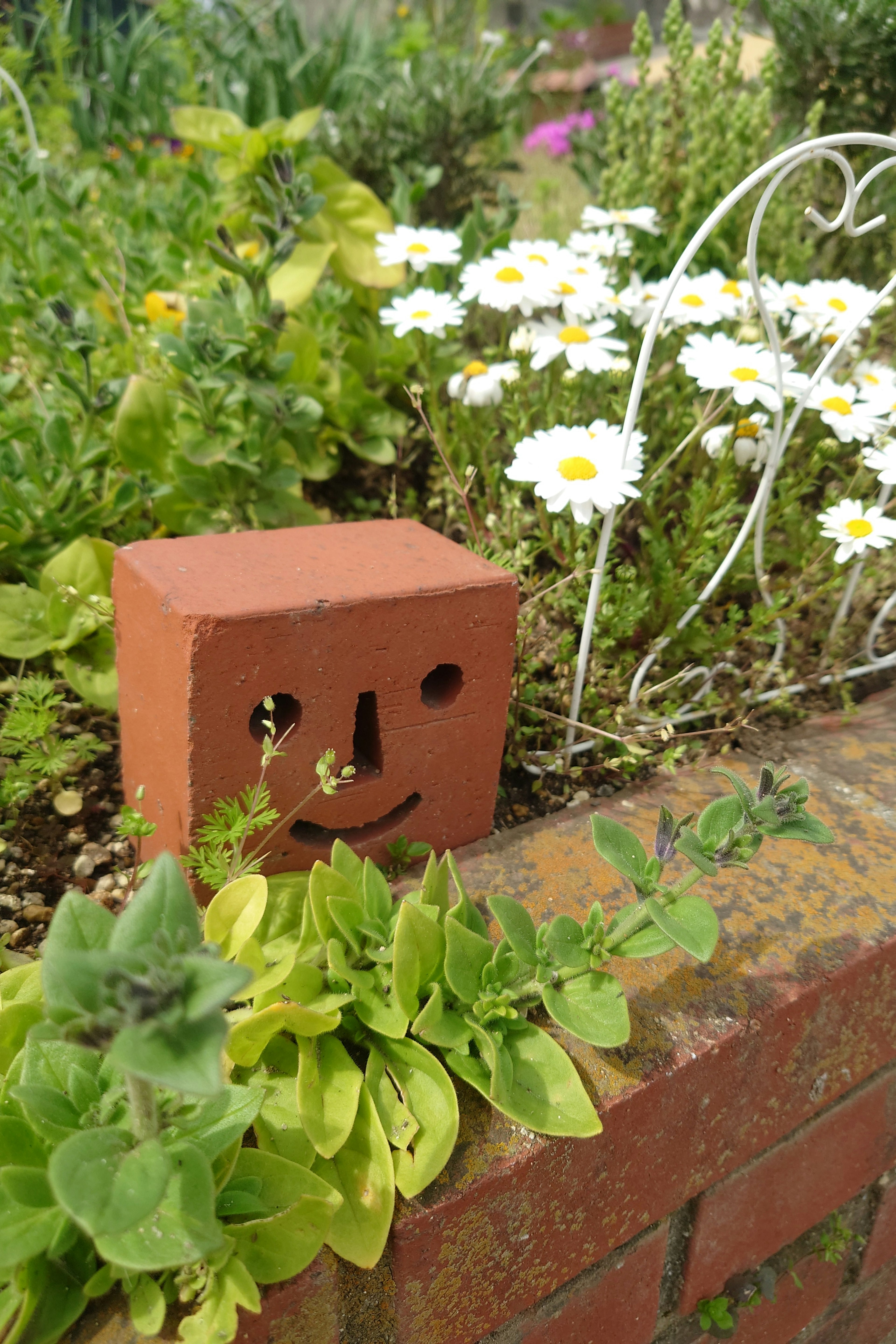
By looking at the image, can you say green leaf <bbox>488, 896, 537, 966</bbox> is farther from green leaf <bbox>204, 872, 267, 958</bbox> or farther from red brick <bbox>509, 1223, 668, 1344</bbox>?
red brick <bbox>509, 1223, 668, 1344</bbox>

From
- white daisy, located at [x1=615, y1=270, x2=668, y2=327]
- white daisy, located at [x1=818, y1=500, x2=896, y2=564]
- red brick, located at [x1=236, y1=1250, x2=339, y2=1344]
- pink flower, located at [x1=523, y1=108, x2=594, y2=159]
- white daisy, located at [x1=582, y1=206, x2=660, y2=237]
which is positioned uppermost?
pink flower, located at [x1=523, y1=108, x2=594, y2=159]

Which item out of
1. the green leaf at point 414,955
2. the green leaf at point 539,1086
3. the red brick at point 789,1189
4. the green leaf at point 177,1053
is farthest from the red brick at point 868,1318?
the green leaf at point 177,1053

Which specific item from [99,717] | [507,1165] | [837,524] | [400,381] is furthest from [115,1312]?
[400,381]

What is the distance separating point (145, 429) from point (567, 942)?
1117 millimetres

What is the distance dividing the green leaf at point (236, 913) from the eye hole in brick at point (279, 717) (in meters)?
0.17

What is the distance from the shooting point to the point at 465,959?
3.19 ft

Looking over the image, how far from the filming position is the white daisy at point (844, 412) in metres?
1.54

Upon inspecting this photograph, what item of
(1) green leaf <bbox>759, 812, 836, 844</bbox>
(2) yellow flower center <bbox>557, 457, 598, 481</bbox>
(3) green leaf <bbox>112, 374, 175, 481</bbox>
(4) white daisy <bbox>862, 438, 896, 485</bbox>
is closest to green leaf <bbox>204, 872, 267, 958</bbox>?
(1) green leaf <bbox>759, 812, 836, 844</bbox>

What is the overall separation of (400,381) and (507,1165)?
1.51 metres

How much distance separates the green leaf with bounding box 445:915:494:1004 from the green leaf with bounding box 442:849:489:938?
0.07 feet

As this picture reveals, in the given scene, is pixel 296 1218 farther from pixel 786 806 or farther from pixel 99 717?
pixel 99 717

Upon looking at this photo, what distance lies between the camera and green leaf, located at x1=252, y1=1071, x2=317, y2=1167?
2.94 feet

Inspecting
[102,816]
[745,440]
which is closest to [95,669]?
[102,816]

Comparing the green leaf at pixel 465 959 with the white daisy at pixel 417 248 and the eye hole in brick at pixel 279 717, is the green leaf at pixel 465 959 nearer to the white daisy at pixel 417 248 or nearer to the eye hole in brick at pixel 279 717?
the eye hole in brick at pixel 279 717
